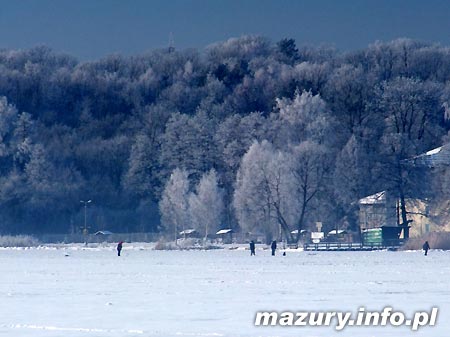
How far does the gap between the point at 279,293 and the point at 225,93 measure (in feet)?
269

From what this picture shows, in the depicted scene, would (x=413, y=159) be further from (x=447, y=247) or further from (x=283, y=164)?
(x=447, y=247)

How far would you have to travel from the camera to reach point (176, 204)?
91.8 m

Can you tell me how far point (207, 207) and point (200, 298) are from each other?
62.1 m

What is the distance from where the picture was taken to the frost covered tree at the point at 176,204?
300ft

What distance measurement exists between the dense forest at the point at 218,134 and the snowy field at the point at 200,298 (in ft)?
126

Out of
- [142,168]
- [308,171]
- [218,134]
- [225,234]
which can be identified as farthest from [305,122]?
[142,168]

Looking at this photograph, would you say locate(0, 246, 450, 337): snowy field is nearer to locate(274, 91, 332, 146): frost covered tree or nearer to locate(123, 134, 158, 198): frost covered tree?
locate(274, 91, 332, 146): frost covered tree

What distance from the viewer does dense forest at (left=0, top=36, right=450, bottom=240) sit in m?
81.6

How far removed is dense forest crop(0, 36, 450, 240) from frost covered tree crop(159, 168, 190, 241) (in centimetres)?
11

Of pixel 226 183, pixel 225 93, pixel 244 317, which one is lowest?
pixel 244 317

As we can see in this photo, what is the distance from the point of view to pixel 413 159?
8000 cm

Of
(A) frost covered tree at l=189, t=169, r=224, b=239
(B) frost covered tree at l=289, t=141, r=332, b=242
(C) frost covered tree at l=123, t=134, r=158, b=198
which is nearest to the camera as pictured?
(B) frost covered tree at l=289, t=141, r=332, b=242

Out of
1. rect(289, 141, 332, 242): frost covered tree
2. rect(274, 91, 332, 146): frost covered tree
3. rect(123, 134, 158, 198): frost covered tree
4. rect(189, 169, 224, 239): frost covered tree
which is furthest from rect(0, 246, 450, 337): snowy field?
rect(123, 134, 158, 198): frost covered tree

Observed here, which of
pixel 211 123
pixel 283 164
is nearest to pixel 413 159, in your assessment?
pixel 283 164
